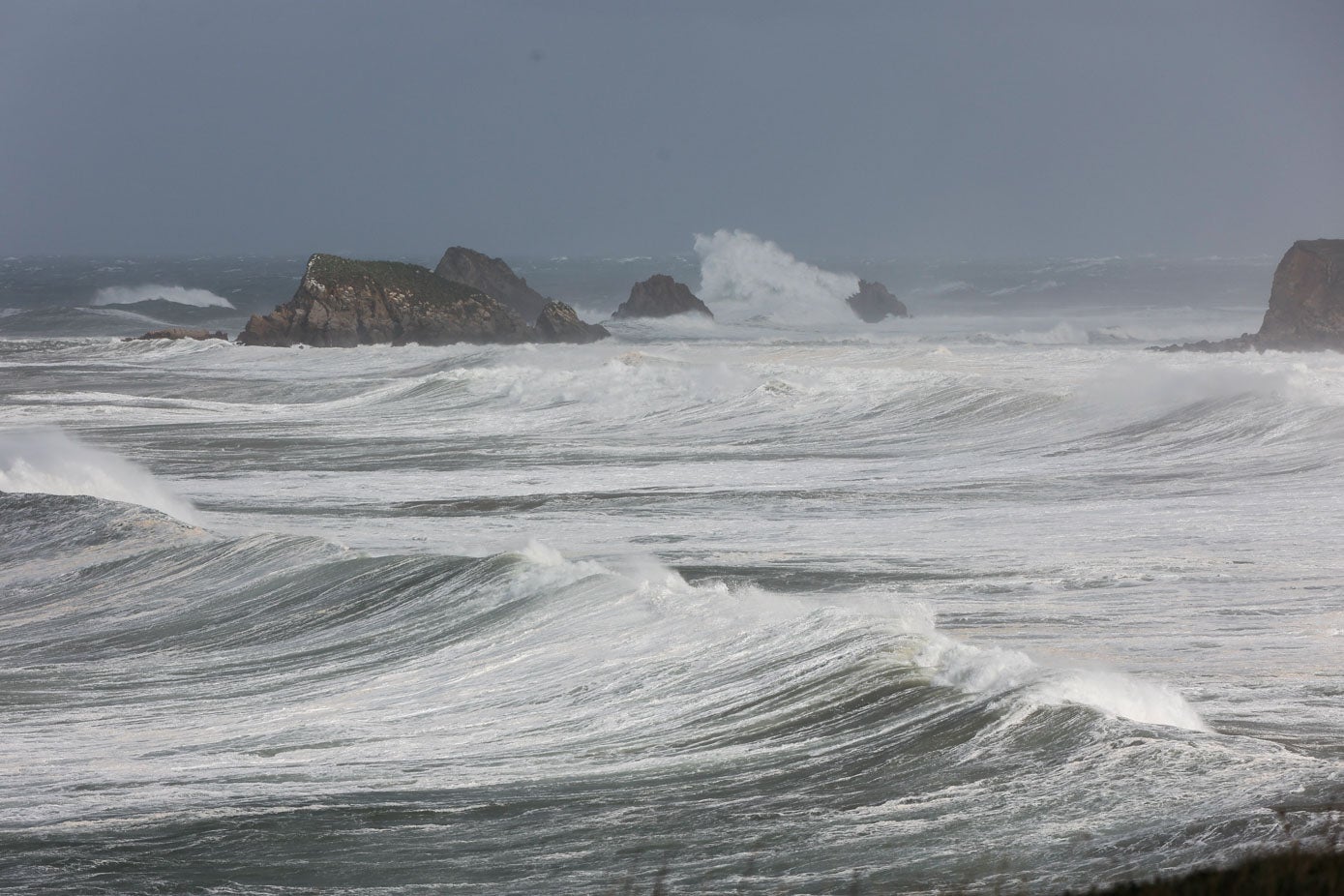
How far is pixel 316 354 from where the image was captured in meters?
42.9

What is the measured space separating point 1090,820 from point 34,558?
37.1ft

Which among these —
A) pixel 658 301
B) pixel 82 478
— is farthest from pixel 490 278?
pixel 82 478

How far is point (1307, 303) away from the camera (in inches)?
1425

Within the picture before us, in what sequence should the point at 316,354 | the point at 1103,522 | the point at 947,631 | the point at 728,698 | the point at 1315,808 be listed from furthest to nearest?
the point at 316,354, the point at 1103,522, the point at 947,631, the point at 728,698, the point at 1315,808

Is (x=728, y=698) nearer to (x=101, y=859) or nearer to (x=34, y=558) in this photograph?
(x=101, y=859)

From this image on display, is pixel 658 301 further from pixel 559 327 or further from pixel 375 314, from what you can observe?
pixel 375 314

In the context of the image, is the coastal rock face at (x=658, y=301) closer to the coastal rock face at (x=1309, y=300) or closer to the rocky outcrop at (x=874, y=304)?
the rocky outcrop at (x=874, y=304)

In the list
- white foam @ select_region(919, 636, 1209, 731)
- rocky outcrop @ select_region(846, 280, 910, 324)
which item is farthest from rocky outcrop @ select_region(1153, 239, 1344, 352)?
rocky outcrop @ select_region(846, 280, 910, 324)

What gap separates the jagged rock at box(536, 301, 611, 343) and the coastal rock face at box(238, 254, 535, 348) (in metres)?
0.49

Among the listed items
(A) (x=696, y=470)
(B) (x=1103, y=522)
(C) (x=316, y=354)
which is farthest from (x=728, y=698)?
(C) (x=316, y=354)

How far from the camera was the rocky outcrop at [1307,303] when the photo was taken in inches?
1400

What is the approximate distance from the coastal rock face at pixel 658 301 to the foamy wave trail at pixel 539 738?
4739cm

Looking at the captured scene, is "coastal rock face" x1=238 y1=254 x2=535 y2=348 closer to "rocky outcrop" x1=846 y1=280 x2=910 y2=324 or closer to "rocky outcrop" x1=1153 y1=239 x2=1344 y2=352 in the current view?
"rocky outcrop" x1=1153 y1=239 x2=1344 y2=352

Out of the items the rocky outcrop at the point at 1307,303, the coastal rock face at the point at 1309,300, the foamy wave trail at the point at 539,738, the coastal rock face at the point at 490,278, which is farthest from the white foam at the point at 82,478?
the coastal rock face at the point at 490,278
